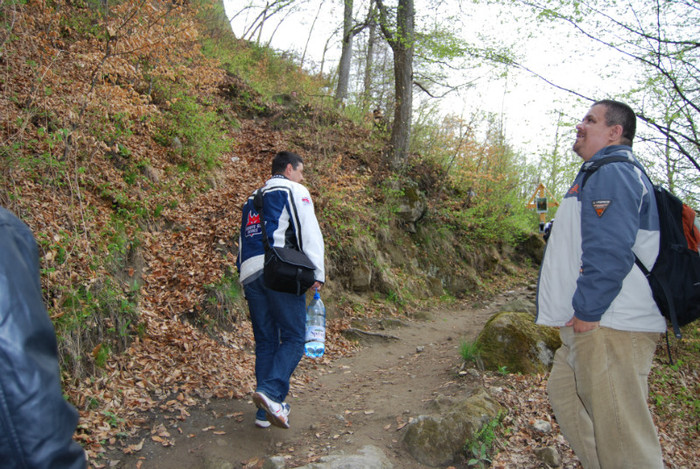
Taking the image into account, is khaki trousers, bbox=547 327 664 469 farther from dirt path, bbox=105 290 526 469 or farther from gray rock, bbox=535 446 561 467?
dirt path, bbox=105 290 526 469

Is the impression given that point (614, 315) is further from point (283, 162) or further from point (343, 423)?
point (283, 162)

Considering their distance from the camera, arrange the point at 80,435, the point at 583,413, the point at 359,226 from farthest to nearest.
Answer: the point at 359,226 → the point at 80,435 → the point at 583,413

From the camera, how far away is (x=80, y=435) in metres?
3.42

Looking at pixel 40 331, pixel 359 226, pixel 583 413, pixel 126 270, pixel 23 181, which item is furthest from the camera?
pixel 359 226

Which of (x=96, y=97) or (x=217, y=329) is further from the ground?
(x=96, y=97)

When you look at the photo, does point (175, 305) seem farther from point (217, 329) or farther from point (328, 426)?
point (328, 426)

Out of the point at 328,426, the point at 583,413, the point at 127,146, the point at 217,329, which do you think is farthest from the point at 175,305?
the point at 583,413

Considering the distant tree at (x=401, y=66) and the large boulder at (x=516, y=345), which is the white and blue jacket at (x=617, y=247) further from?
the distant tree at (x=401, y=66)

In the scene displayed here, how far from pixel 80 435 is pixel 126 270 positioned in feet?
8.17

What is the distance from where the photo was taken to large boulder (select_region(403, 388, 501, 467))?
3648 mm

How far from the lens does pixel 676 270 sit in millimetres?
2533

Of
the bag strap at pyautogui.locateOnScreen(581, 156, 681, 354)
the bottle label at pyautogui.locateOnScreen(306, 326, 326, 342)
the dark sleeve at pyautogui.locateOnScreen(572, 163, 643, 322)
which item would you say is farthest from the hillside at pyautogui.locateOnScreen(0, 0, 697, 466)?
the bag strap at pyautogui.locateOnScreen(581, 156, 681, 354)

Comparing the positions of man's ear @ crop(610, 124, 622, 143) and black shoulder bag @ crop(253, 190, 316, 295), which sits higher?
man's ear @ crop(610, 124, 622, 143)

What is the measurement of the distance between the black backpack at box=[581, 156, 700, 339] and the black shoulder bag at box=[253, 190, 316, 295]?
7.85ft
